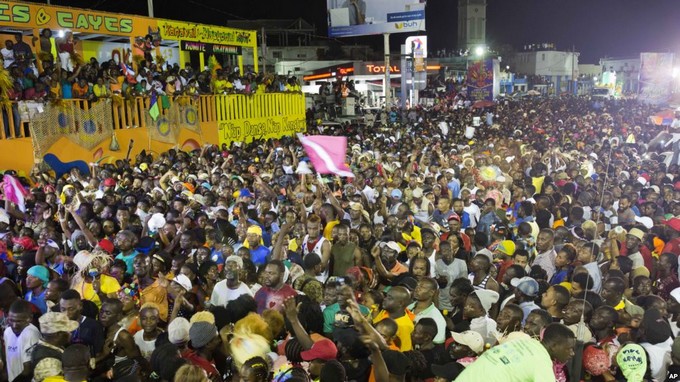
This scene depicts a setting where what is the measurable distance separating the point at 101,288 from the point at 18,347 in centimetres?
115

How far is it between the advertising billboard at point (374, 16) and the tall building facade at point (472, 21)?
Result: 5120 cm

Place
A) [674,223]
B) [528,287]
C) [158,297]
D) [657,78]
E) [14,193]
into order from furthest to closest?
1. [657,78]
2. [14,193]
3. [674,223]
4. [158,297]
5. [528,287]

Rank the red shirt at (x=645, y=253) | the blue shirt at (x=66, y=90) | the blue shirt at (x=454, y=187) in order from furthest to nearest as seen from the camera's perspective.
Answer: the blue shirt at (x=66, y=90)
the blue shirt at (x=454, y=187)
the red shirt at (x=645, y=253)

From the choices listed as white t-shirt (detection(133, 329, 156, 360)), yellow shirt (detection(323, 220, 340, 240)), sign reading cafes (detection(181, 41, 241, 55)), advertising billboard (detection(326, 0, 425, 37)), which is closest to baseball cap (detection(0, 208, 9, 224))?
yellow shirt (detection(323, 220, 340, 240))

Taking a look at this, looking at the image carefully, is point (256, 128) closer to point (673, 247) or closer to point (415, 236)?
point (415, 236)

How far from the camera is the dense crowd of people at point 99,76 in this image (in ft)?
41.5

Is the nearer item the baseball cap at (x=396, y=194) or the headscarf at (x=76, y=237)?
the headscarf at (x=76, y=237)

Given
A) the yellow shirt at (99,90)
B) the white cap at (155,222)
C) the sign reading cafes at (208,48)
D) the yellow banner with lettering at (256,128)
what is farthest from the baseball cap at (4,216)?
the sign reading cafes at (208,48)

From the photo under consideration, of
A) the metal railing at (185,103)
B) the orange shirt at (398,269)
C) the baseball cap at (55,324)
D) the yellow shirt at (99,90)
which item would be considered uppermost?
the yellow shirt at (99,90)

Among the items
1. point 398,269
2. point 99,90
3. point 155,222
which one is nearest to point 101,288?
point 155,222

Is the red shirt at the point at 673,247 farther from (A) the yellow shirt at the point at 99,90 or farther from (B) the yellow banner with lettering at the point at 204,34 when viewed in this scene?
(B) the yellow banner with lettering at the point at 204,34

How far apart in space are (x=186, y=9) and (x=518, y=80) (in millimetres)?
40939

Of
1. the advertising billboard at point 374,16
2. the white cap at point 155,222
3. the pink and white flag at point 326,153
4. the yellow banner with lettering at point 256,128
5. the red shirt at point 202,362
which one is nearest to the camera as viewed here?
the red shirt at point 202,362

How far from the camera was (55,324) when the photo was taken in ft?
13.4
